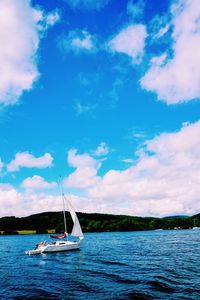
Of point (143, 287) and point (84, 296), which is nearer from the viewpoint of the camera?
point (84, 296)

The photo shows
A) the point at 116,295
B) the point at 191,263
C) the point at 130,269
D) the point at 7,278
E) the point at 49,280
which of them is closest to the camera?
the point at 116,295

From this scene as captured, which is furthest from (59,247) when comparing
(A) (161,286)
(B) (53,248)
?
(A) (161,286)

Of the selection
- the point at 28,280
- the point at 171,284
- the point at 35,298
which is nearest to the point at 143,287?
the point at 171,284

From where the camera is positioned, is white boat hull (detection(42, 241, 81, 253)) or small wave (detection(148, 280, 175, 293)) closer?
small wave (detection(148, 280, 175, 293))

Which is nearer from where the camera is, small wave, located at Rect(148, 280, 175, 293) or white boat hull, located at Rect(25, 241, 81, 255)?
small wave, located at Rect(148, 280, 175, 293)

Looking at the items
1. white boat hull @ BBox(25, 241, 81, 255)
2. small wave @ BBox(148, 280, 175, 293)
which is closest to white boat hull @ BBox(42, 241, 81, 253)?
white boat hull @ BBox(25, 241, 81, 255)

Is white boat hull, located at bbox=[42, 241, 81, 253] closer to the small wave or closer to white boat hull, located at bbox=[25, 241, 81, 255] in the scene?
white boat hull, located at bbox=[25, 241, 81, 255]

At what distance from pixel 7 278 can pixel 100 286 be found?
1594 cm

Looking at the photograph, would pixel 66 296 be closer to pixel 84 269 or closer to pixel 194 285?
pixel 194 285

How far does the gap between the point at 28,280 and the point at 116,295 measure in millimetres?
16050

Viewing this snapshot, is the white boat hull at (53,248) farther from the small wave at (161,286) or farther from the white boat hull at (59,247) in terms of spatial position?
the small wave at (161,286)

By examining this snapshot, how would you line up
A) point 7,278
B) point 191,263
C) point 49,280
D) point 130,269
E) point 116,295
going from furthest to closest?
point 191,263
point 130,269
point 7,278
point 49,280
point 116,295

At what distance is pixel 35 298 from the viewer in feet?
103

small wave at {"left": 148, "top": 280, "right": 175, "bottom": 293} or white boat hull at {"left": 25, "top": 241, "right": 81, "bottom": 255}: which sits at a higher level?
white boat hull at {"left": 25, "top": 241, "right": 81, "bottom": 255}
